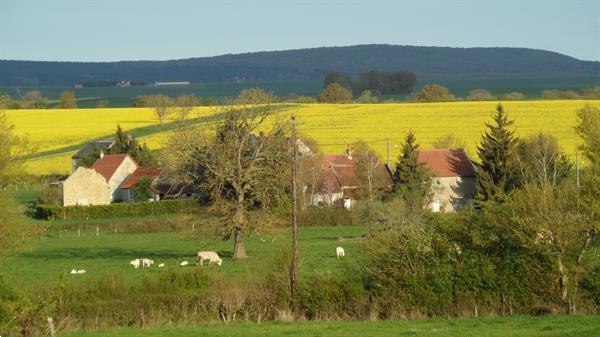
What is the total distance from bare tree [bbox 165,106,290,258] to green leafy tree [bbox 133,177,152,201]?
27111 millimetres

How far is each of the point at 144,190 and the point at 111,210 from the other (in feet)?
18.9

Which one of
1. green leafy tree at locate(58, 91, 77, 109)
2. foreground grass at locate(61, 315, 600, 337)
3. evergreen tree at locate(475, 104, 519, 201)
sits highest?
green leafy tree at locate(58, 91, 77, 109)

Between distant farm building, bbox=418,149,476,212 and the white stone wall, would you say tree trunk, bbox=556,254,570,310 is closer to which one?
distant farm building, bbox=418,149,476,212

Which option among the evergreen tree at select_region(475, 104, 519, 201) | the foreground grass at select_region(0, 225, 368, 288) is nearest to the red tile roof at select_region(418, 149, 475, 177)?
the evergreen tree at select_region(475, 104, 519, 201)

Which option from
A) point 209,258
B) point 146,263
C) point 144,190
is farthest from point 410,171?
point 146,263

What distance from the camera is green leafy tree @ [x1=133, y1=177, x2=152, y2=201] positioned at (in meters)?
68.4

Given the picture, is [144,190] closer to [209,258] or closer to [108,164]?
[108,164]

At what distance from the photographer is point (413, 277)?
84.0 feet

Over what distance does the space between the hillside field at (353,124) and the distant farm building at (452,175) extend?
548cm

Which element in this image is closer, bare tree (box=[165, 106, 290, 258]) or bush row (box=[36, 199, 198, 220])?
bare tree (box=[165, 106, 290, 258])

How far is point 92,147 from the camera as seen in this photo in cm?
8231

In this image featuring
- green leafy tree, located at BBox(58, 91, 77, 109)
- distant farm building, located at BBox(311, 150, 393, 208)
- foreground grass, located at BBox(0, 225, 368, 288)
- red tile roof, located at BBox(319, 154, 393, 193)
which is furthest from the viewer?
green leafy tree, located at BBox(58, 91, 77, 109)

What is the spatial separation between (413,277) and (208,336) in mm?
6077

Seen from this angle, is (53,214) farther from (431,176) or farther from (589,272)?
(589,272)
